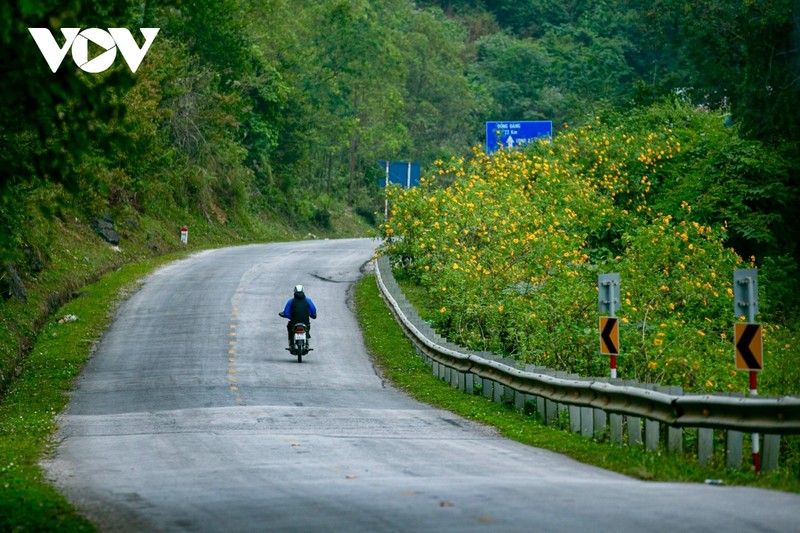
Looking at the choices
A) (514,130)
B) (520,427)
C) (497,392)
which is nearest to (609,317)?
(520,427)

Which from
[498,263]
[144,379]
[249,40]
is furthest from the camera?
[249,40]

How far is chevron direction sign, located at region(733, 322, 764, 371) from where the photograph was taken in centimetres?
1408

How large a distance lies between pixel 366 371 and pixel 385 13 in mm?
78197

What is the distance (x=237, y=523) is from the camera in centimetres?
1021

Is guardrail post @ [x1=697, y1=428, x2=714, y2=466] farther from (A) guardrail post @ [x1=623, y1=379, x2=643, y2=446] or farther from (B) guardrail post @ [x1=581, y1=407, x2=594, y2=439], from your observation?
(B) guardrail post @ [x1=581, y1=407, x2=594, y2=439]

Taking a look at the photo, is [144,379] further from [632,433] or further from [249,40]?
[249,40]

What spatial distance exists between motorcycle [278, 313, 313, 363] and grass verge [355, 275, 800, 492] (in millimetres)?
1681

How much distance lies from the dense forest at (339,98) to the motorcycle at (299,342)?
17.3ft

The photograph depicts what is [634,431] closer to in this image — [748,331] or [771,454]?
[748,331]

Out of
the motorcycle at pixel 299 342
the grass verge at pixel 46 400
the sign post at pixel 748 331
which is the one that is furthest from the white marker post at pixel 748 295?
the motorcycle at pixel 299 342

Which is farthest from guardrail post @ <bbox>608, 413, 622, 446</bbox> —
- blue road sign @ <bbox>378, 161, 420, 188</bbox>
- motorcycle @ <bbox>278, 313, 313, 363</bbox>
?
blue road sign @ <bbox>378, 161, 420, 188</bbox>

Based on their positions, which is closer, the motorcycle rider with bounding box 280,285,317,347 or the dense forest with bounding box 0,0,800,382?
the dense forest with bounding box 0,0,800,382

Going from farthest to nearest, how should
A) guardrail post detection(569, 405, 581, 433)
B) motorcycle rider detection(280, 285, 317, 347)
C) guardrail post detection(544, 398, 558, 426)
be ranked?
motorcycle rider detection(280, 285, 317, 347)
guardrail post detection(544, 398, 558, 426)
guardrail post detection(569, 405, 581, 433)

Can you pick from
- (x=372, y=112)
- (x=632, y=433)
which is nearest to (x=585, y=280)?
(x=632, y=433)
